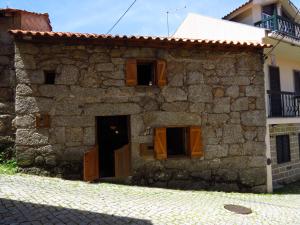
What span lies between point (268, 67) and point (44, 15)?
26.0 feet

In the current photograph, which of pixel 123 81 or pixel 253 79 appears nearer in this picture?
pixel 123 81

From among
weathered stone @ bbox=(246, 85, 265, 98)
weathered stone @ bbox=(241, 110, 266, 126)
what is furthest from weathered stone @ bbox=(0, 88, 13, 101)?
weathered stone @ bbox=(246, 85, 265, 98)

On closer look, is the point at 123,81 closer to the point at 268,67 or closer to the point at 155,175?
the point at 155,175

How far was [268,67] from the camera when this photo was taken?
1127 cm

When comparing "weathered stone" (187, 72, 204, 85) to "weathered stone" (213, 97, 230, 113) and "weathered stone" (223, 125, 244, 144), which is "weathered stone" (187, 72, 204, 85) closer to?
"weathered stone" (213, 97, 230, 113)

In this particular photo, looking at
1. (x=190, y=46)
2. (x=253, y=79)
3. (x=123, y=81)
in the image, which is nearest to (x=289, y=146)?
(x=253, y=79)

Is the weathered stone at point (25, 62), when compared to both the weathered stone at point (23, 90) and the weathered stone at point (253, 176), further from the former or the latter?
the weathered stone at point (253, 176)

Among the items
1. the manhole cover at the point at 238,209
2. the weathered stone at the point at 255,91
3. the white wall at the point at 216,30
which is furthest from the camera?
the white wall at the point at 216,30

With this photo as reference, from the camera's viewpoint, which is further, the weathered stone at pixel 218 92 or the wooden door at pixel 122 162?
the weathered stone at pixel 218 92

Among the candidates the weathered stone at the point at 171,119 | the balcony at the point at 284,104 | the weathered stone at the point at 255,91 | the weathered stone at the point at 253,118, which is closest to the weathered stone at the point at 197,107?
the weathered stone at the point at 171,119

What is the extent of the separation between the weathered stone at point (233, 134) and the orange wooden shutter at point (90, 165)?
357 centimetres

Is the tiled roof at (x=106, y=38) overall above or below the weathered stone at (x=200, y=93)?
above

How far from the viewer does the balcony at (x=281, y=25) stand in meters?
10.8

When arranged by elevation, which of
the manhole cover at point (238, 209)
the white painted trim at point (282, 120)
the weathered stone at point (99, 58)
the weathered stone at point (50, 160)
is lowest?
the manhole cover at point (238, 209)
